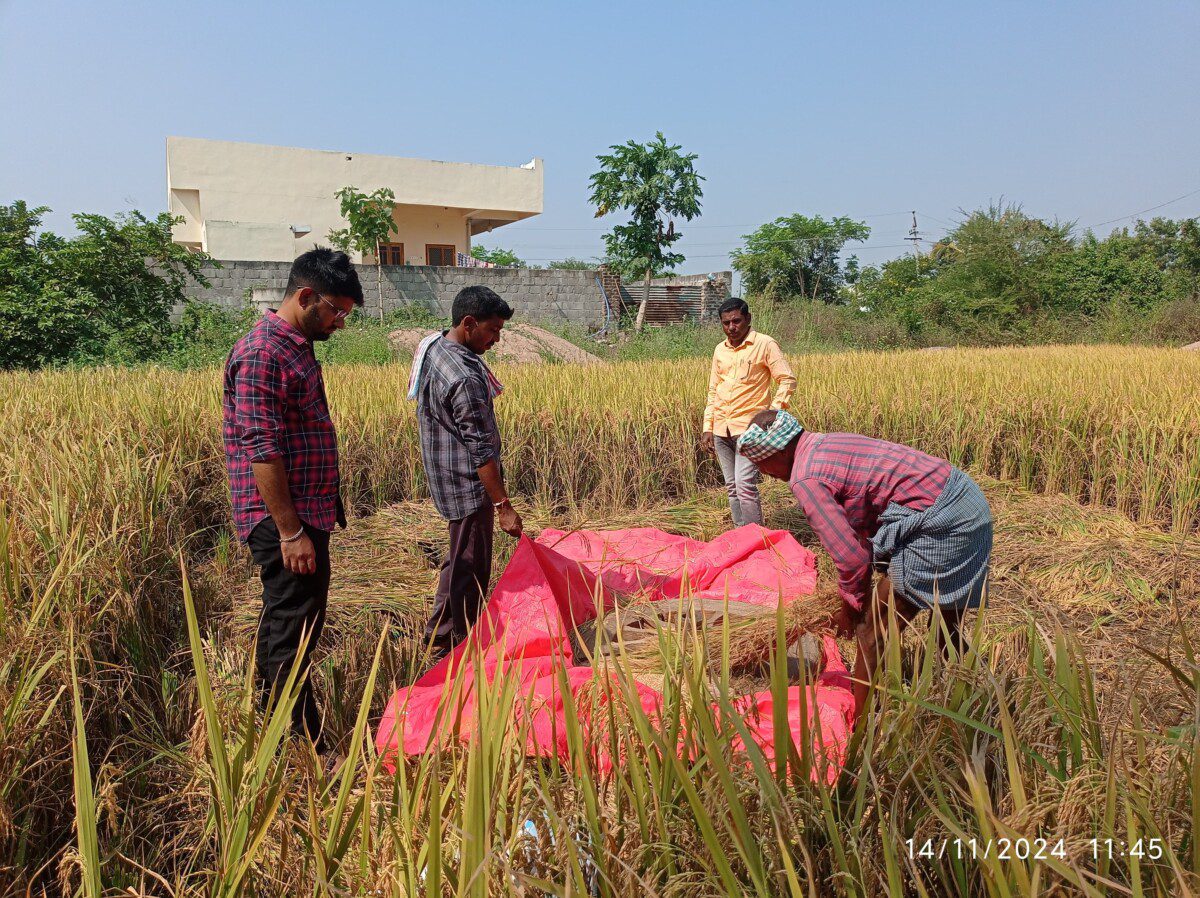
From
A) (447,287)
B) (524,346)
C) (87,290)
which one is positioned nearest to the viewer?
(87,290)

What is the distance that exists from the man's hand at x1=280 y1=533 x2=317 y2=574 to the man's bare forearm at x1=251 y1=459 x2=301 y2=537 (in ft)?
0.11

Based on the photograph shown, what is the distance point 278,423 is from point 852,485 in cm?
163

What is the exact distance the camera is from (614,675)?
201 cm

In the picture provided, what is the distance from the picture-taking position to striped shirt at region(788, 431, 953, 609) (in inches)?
88.5

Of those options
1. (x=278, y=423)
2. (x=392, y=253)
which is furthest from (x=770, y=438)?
(x=392, y=253)

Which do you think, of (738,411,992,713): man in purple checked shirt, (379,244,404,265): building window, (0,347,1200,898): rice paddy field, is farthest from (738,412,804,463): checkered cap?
(379,244,404,265): building window

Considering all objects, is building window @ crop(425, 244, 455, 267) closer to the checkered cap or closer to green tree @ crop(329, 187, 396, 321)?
green tree @ crop(329, 187, 396, 321)

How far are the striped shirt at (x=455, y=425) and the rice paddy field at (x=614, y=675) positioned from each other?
0.69 meters

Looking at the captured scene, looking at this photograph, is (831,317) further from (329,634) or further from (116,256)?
(329,634)

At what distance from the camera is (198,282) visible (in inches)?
516

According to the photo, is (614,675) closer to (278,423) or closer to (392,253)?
(278,423)

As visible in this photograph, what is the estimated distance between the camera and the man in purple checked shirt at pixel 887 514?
226 centimetres

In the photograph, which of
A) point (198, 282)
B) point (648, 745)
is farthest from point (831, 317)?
point (648, 745)

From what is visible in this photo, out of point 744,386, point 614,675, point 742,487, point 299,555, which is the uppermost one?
point 744,386
